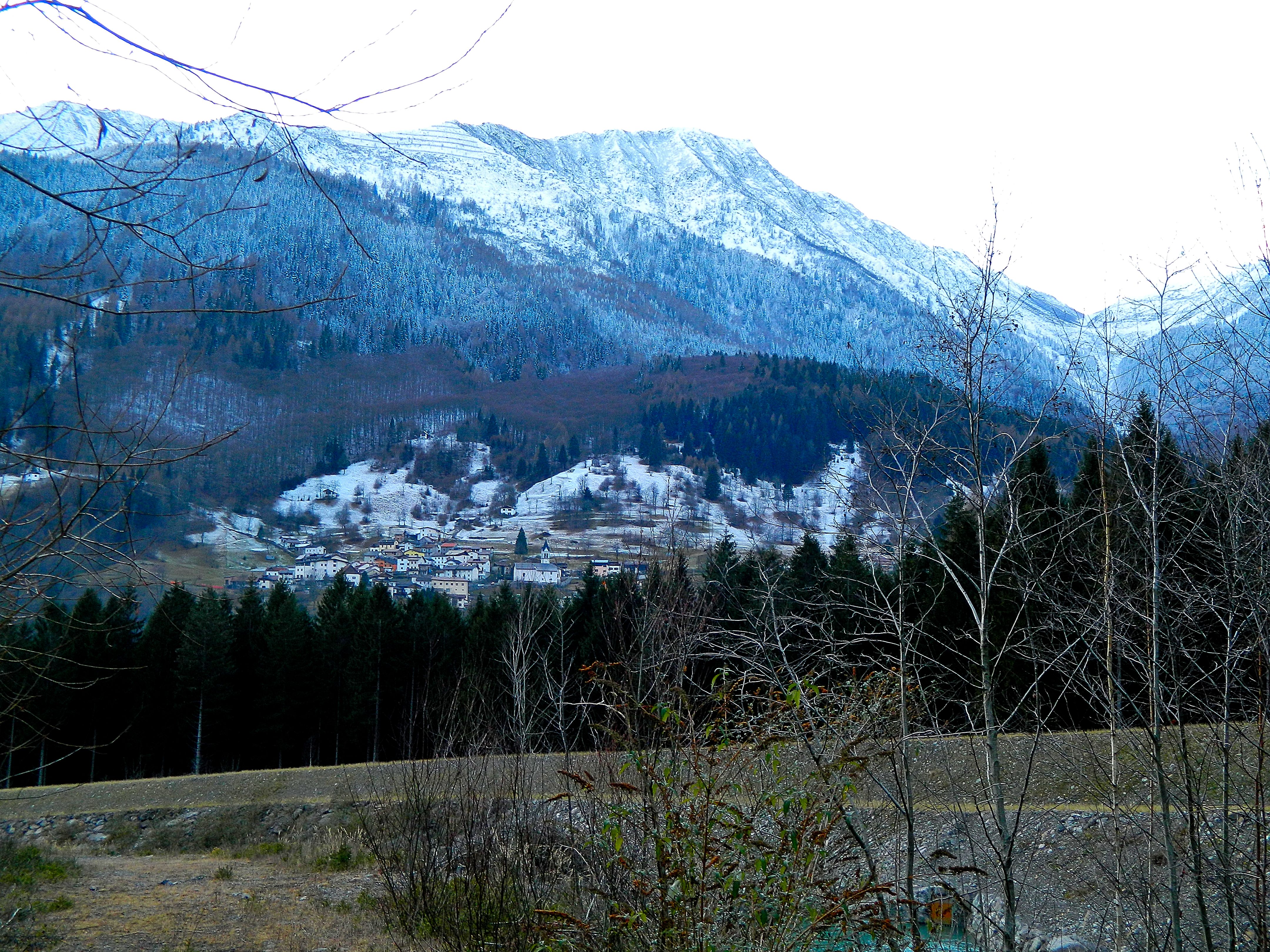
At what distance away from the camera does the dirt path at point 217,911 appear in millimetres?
8703

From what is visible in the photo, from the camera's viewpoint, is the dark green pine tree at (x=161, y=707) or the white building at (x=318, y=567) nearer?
the dark green pine tree at (x=161, y=707)

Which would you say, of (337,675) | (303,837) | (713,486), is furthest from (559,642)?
(713,486)

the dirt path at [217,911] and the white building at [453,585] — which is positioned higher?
the white building at [453,585]

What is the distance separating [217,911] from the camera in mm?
10469

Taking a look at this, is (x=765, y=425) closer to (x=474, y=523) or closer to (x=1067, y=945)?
(x=474, y=523)

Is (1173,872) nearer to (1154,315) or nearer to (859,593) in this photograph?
(859,593)

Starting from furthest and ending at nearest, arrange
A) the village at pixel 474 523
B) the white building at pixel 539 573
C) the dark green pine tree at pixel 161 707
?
the village at pixel 474 523 < the white building at pixel 539 573 < the dark green pine tree at pixel 161 707

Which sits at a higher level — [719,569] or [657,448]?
[657,448]

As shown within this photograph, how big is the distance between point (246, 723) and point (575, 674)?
15.5 m

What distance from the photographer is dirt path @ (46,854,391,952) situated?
870 centimetres

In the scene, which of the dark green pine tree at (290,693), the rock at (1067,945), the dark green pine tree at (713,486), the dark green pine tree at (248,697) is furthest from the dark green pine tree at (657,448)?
the rock at (1067,945)

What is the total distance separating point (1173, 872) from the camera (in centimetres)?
427

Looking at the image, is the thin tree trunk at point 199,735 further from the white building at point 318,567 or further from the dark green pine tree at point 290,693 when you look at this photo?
the white building at point 318,567

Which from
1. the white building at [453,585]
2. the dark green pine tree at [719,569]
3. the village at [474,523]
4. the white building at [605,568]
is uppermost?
the village at [474,523]
